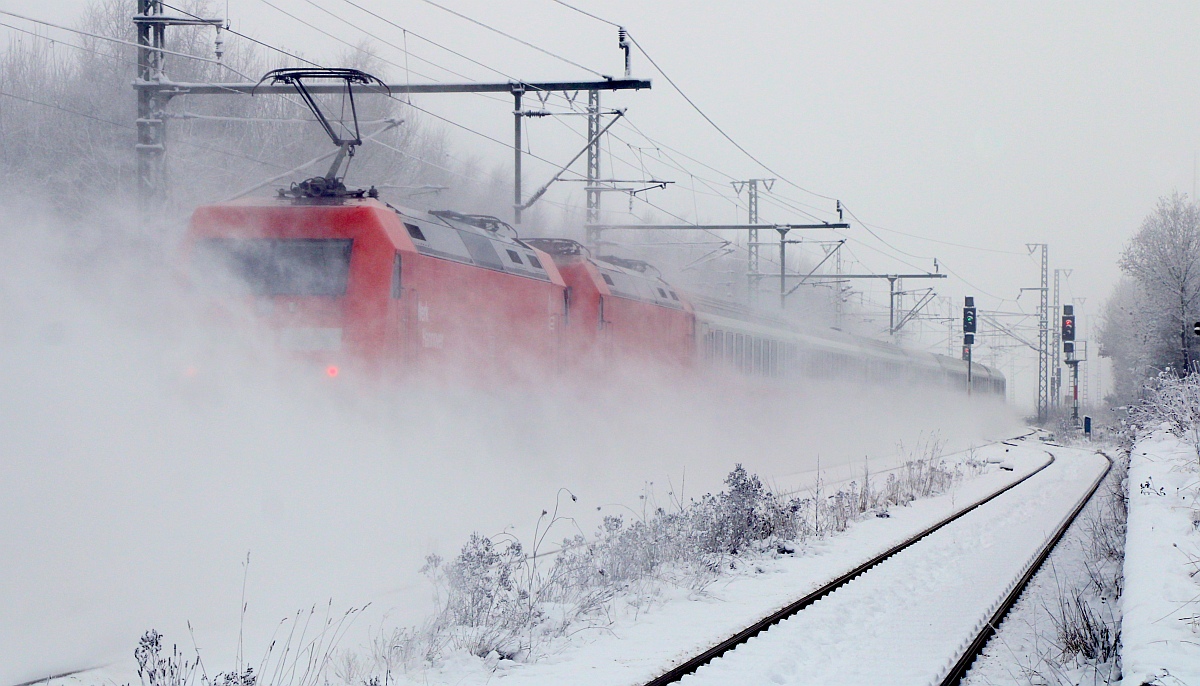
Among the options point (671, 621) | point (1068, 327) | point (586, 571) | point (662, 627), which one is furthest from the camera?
point (1068, 327)

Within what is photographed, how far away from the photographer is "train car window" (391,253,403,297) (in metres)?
10.1

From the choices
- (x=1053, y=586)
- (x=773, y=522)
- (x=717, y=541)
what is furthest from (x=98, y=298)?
(x=1053, y=586)

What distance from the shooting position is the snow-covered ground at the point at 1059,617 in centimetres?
632

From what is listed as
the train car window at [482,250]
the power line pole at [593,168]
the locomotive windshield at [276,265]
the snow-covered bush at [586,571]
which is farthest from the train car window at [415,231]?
the power line pole at [593,168]

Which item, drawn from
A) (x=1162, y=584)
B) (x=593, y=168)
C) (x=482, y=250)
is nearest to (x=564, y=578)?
(x=1162, y=584)

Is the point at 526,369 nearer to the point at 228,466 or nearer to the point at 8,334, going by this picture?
the point at 228,466

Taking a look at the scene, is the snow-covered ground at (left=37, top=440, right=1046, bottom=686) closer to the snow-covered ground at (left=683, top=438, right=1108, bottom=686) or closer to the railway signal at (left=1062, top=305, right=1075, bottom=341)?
the snow-covered ground at (left=683, top=438, right=1108, bottom=686)

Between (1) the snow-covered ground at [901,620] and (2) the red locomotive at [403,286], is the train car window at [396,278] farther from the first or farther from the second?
(1) the snow-covered ground at [901,620]

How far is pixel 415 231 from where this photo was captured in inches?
424

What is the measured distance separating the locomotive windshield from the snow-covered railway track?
5387 mm

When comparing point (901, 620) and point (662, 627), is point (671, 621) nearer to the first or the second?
point (662, 627)

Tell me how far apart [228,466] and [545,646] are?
11.5 feet

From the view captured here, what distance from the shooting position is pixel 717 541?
1093 centimetres

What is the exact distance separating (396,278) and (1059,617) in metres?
6.59
